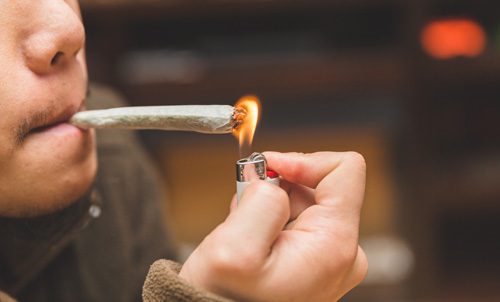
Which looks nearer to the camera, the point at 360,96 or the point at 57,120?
the point at 57,120

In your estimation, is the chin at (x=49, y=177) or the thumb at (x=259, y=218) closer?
the thumb at (x=259, y=218)

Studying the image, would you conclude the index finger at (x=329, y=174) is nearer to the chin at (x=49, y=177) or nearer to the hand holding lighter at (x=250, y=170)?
the hand holding lighter at (x=250, y=170)

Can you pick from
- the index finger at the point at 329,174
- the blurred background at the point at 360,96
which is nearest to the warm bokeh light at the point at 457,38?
the blurred background at the point at 360,96

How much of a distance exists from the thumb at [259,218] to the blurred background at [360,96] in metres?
1.18

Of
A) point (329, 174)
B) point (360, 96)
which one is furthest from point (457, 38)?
point (329, 174)

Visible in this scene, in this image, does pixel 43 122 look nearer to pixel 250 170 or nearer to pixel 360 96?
pixel 250 170

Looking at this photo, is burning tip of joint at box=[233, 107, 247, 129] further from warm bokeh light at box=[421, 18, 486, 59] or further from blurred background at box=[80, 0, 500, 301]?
warm bokeh light at box=[421, 18, 486, 59]

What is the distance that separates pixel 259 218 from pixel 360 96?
132cm

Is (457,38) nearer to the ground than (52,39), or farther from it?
nearer to the ground

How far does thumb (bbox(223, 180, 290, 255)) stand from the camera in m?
0.48

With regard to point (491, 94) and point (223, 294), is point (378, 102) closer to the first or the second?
point (491, 94)

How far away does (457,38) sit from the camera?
69.2 inches

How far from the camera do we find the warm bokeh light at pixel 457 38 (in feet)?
5.68

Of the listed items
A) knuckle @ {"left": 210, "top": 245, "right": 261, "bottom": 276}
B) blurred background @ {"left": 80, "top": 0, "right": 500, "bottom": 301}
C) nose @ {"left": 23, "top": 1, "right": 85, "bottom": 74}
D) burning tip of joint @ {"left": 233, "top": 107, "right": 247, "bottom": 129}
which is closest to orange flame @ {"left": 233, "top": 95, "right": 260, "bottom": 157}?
burning tip of joint @ {"left": 233, "top": 107, "right": 247, "bottom": 129}
